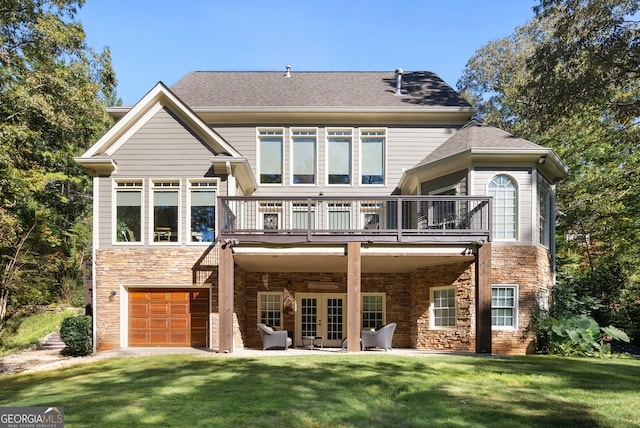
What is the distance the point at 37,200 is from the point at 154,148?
981 centimetres

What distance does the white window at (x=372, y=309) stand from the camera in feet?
50.7

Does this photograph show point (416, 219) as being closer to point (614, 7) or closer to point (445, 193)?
point (445, 193)

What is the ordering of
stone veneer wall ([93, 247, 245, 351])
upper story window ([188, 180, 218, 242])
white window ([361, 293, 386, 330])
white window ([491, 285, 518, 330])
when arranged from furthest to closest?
white window ([361, 293, 386, 330])
upper story window ([188, 180, 218, 242])
stone veneer wall ([93, 247, 245, 351])
white window ([491, 285, 518, 330])

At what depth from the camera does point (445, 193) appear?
14.1 meters

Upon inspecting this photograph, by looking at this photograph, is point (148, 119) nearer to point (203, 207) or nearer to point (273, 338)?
point (203, 207)

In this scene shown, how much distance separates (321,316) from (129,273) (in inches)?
252

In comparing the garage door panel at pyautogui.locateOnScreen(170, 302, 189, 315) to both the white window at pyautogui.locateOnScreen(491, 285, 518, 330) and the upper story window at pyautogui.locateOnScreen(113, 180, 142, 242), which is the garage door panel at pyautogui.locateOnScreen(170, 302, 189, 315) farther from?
the white window at pyautogui.locateOnScreen(491, 285, 518, 330)

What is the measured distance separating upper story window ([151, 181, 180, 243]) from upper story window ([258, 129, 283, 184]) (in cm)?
366

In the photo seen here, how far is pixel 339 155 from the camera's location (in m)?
16.4

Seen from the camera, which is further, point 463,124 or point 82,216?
point 82,216

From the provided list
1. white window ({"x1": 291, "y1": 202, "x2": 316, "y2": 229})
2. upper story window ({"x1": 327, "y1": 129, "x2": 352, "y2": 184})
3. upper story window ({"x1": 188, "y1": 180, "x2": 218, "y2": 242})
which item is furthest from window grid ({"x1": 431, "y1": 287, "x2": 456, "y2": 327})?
upper story window ({"x1": 188, "y1": 180, "x2": 218, "y2": 242})

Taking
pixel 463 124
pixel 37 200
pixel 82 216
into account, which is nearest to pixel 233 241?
pixel 463 124

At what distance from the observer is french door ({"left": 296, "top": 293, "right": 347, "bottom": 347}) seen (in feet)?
51.2

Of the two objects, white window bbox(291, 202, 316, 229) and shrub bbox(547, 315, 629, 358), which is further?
white window bbox(291, 202, 316, 229)
